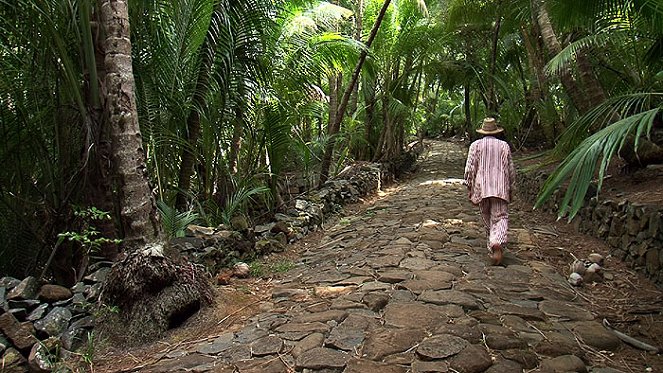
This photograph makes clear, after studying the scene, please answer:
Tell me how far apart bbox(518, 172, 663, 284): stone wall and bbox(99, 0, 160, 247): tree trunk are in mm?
4180

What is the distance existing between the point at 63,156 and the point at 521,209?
7.01 metres

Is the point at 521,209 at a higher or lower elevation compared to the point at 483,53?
lower

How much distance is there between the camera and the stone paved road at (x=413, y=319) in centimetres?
269

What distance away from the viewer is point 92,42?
3.57 m

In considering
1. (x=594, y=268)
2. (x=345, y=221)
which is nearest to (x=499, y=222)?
(x=594, y=268)

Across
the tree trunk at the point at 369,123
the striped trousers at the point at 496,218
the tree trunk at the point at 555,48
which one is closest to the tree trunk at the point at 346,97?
the tree trunk at the point at 555,48

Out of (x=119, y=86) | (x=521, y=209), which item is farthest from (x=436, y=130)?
(x=119, y=86)

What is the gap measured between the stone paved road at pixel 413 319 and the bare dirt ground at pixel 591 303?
0.46ft

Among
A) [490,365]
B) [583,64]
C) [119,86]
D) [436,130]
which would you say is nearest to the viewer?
[490,365]

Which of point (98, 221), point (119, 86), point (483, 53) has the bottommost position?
point (98, 221)

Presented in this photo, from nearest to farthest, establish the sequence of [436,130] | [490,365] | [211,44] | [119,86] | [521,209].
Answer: [490,365]
[119,86]
[211,44]
[521,209]
[436,130]

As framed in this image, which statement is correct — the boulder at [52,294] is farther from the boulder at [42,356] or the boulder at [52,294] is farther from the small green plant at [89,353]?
the small green plant at [89,353]

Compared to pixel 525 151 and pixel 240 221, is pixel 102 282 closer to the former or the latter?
pixel 240 221

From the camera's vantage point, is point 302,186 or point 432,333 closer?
point 432,333
